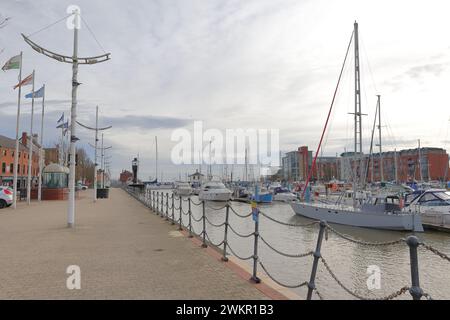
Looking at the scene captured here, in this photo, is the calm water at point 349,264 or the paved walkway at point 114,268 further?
the calm water at point 349,264

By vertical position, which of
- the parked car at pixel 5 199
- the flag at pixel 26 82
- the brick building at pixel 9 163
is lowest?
the parked car at pixel 5 199

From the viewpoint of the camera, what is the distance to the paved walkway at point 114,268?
18.4 ft

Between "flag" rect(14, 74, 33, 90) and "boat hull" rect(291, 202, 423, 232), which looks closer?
"boat hull" rect(291, 202, 423, 232)

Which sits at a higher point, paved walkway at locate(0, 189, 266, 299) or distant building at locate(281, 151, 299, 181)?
distant building at locate(281, 151, 299, 181)

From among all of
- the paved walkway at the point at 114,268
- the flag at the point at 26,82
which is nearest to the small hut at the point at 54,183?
the flag at the point at 26,82

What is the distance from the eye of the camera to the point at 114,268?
283 inches

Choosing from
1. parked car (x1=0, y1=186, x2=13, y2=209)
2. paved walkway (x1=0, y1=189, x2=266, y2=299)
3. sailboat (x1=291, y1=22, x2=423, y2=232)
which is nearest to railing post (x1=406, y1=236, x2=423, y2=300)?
paved walkway (x1=0, y1=189, x2=266, y2=299)

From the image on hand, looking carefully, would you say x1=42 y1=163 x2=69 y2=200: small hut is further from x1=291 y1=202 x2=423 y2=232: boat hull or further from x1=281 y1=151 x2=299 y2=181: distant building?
x1=281 y1=151 x2=299 y2=181: distant building

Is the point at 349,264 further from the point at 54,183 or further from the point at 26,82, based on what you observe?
the point at 54,183

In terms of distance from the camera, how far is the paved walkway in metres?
5.62

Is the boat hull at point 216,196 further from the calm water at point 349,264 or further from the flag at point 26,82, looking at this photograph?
the calm water at point 349,264

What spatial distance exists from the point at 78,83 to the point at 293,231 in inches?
528
